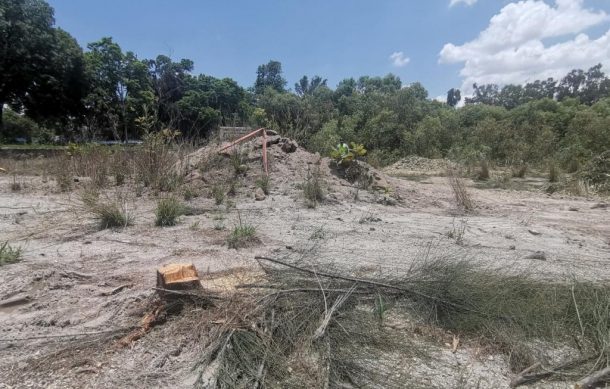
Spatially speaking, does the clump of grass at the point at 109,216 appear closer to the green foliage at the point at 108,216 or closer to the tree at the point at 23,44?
the green foliage at the point at 108,216

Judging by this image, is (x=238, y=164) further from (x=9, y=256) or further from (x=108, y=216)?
(x=9, y=256)

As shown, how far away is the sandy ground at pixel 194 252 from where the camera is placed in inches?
80.5

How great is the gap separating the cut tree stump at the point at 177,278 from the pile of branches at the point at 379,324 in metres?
0.26

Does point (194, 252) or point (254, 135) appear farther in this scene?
point (254, 135)

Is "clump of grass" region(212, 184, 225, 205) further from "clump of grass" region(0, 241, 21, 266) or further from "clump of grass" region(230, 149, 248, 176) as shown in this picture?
"clump of grass" region(0, 241, 21, 266)

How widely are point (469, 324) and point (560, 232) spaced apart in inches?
135

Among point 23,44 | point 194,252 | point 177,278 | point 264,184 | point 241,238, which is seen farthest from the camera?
point 23,44

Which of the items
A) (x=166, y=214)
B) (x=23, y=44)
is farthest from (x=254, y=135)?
(x=23, y=44)

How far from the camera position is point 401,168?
1527 centimetres

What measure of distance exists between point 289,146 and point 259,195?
2.19 m

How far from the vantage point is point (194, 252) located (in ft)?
12.3

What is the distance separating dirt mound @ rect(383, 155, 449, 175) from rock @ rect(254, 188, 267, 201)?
8.41 metres

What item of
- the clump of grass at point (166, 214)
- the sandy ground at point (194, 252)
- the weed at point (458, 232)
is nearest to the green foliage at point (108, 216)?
the sandy ground at point (194, 252)

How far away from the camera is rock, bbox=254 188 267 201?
626 cm
